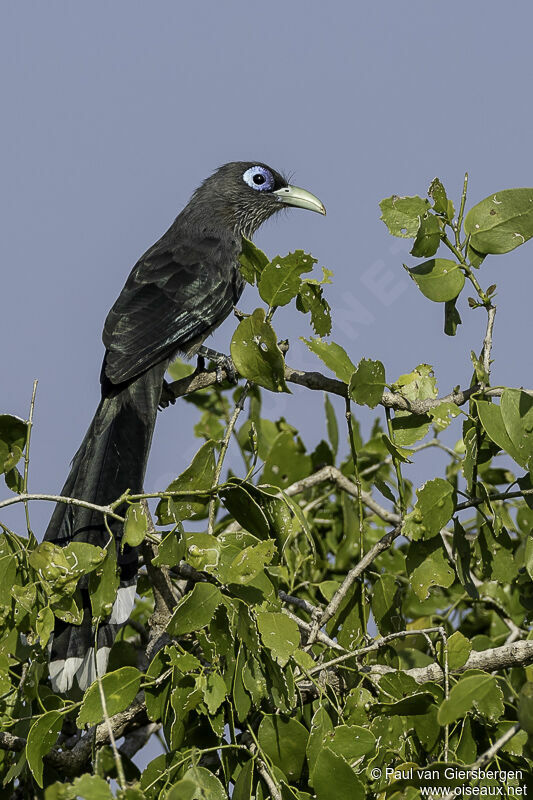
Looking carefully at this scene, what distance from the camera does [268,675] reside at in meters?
2.34

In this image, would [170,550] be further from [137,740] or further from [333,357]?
[137,740]

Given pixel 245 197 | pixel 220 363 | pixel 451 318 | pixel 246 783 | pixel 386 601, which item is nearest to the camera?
pixel 246 783

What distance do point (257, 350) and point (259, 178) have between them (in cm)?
437

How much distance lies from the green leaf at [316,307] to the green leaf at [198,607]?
3.83ft

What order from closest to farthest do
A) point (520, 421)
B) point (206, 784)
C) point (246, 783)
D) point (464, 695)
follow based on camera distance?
1. point (464, 695)
2. point (206, 784)
3. point (246, 783)
4. point (520, 421)

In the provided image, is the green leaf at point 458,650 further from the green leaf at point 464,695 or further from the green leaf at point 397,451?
the green leaf at point 397,451

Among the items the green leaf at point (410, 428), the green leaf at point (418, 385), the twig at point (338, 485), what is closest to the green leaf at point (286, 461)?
the twig at point (338, 485)

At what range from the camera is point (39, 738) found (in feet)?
7.64

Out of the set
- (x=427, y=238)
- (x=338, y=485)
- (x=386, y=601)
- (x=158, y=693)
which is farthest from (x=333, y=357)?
(x=338, y=485)

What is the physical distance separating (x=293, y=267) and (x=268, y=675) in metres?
1.21

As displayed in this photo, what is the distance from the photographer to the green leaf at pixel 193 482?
8.27 ft

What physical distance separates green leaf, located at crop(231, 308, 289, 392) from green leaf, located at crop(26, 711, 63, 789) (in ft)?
3.59

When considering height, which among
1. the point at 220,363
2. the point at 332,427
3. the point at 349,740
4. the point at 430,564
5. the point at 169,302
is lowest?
the point at 349,740

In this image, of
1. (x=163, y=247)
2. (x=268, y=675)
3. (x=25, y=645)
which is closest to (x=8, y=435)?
(x=25, y=645)
